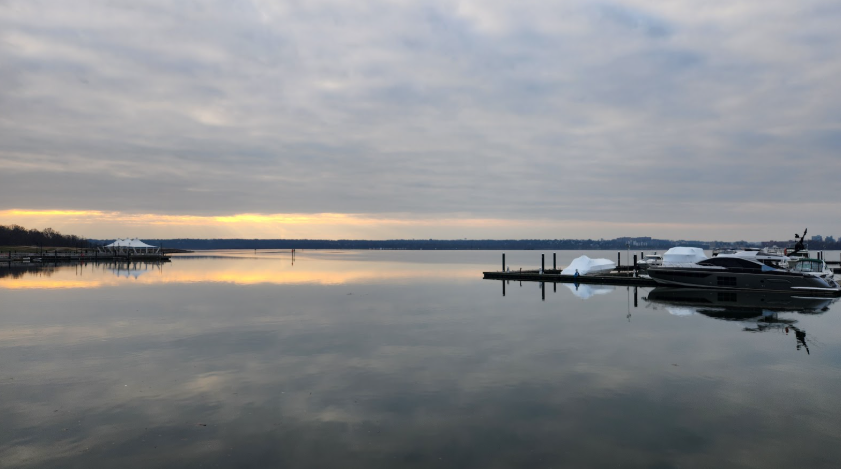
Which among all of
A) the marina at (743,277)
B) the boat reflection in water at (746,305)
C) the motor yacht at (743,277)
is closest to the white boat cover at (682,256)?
the marina at (743,277)

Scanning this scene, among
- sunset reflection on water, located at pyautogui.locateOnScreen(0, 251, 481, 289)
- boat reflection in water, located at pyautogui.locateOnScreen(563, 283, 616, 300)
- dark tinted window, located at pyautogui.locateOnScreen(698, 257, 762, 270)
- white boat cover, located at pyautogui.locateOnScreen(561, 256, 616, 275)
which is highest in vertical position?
dark tinted window, located at pyautogui.locateOnScreen(698, 257, 762, 270)

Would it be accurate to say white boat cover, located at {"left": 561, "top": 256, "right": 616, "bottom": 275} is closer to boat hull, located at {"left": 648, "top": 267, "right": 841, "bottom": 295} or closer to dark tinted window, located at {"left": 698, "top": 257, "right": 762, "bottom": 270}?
boat hull, located at {"left": 648, "top": 267, "right": 841, "bottom": 295}

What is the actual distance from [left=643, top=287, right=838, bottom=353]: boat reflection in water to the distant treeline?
18091 cm

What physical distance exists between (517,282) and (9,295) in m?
44.7

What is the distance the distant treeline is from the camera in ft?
552

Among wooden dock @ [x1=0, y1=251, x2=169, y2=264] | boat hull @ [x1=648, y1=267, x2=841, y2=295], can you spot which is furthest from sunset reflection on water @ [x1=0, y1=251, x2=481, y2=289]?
boat hull @ [x1=648, y1=267, x2=841, y2=295]

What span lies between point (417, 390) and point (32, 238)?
691 ft

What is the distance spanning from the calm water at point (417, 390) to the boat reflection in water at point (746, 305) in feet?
2.09

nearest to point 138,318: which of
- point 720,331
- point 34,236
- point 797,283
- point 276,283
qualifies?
point 276,283

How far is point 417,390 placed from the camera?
14961mm

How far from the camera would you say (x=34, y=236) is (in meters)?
181

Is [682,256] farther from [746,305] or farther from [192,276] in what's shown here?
[192,276]

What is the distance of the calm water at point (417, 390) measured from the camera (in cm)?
1063

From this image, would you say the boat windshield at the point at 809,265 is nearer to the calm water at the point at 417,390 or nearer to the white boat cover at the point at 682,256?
the white boat cover at the point at 682,256
